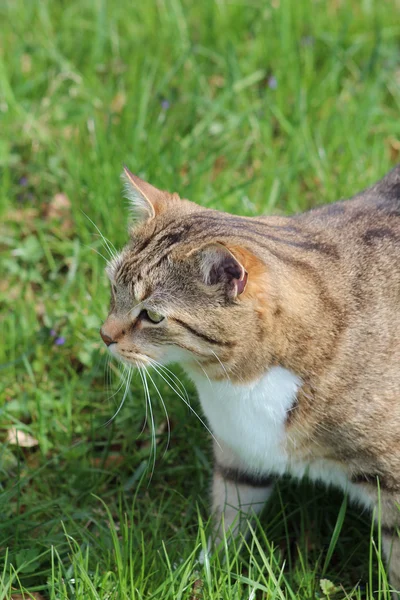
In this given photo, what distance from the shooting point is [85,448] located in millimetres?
3088

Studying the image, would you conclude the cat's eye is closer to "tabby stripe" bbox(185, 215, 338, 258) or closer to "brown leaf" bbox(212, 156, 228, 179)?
"tabby stripe" bbox(185, 215, 338, 258)

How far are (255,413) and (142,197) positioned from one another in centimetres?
73

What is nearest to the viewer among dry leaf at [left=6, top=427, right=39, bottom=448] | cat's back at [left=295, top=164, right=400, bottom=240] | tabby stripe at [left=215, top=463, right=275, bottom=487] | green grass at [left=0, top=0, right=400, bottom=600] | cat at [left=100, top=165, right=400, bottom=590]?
cat at [left=100, top=165, right=400, bottom=590]

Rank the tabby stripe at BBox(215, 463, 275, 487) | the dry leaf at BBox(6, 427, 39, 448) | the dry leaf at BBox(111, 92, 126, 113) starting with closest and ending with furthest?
the tabby stripe at BBox(215, 463, 275, 487) → the dry leaf at BBox(6, 427, 39, 448) → the dry leaf at BBox(111, 92, 126, 113)

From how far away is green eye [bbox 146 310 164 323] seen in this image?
233cm

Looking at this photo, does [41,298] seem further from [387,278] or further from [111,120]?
[387,278]

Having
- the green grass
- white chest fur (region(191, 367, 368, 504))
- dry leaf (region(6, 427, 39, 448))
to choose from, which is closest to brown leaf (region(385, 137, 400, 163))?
the green grass

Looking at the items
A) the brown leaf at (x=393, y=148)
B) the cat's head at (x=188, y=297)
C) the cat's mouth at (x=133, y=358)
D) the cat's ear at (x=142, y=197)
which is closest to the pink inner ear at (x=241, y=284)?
the cat's head at (x=188, y=297)

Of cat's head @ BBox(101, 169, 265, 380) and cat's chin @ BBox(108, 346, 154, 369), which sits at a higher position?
cat's head @ BBox(101, 169, 265, 380)

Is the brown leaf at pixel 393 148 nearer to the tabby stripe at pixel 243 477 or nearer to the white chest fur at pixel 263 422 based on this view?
the tabby stripe at pixel 243 477

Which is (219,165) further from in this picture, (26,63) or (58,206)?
(26,63)

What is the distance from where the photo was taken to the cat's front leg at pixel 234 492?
9.09 ft

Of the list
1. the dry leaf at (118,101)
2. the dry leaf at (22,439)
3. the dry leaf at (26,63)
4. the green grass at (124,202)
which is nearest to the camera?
the green grass at (124,202)

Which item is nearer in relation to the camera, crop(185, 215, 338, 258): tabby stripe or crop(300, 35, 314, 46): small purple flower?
crop(185, 215, 338, 258): tabby stripe
